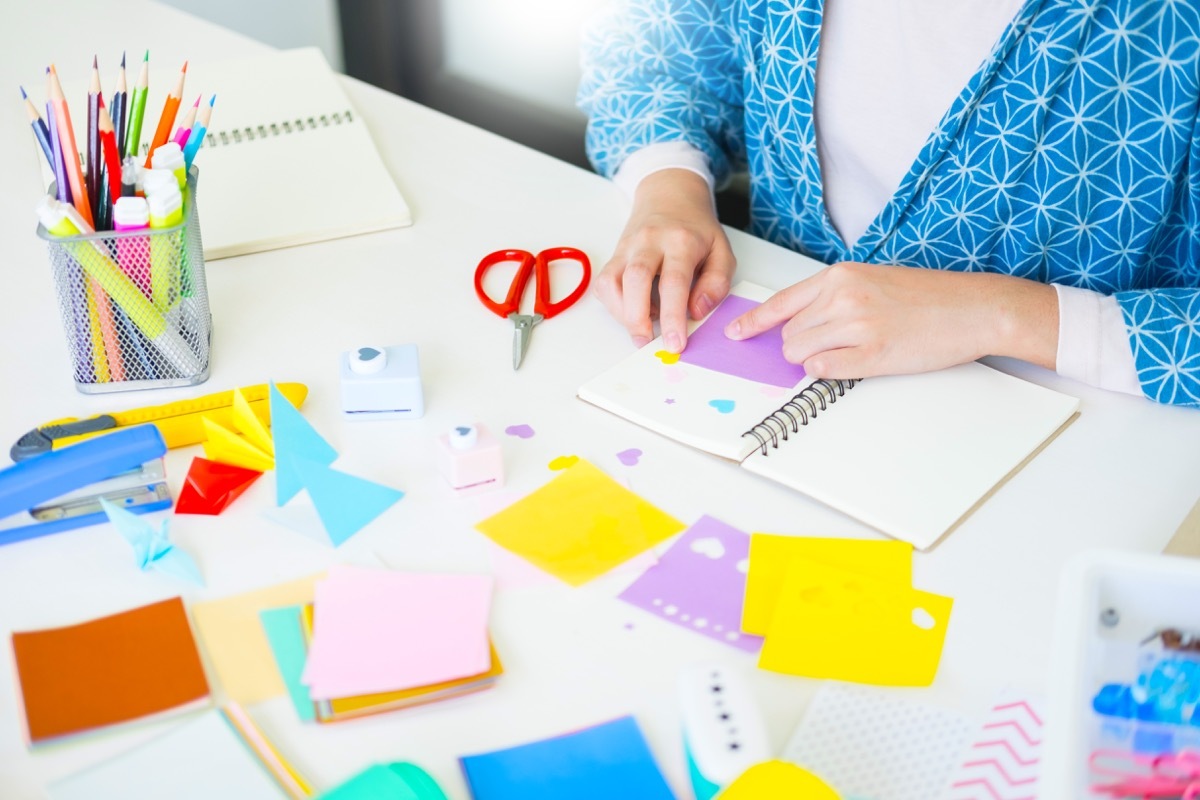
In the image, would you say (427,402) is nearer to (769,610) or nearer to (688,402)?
(688,402)

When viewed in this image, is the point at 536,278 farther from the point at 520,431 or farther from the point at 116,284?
the point at 116,284

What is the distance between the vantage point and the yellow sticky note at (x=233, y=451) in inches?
27.8

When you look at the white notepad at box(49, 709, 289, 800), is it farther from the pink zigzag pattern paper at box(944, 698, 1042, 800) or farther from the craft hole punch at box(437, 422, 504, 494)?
the pink zigzag pattern paper at box(944, 698, 1042, 800)

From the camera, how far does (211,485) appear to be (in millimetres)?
685

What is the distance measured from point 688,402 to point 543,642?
229 millimetres

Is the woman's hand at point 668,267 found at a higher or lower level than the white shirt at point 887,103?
lower

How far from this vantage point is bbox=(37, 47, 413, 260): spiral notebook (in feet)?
3.17

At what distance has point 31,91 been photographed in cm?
121

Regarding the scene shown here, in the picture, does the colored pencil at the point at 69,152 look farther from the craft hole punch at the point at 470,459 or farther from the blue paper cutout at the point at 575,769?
the blue paper cutout at the point at 575,769

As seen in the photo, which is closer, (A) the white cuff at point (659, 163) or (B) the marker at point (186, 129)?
(B) the marker at point (186, 129)

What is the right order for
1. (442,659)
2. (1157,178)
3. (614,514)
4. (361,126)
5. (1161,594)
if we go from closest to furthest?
(1161,594), (442,659), (614,514), (1157,178), (361,126)

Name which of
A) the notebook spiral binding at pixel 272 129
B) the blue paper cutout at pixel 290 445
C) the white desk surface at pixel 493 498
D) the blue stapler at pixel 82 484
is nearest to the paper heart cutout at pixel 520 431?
the white desk surface at pixel 493 498

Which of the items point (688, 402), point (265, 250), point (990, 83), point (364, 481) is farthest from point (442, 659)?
point (990, 83)

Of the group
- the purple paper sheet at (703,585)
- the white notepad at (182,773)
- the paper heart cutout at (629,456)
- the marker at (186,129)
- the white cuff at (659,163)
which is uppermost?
the marker at (186,129)
